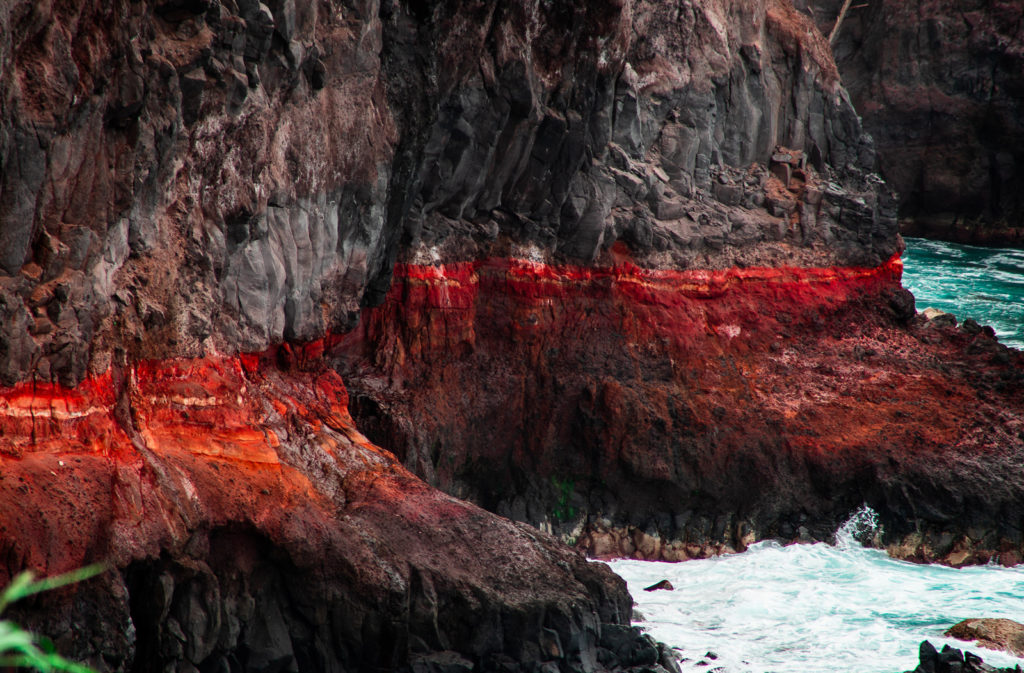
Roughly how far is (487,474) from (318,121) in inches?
318

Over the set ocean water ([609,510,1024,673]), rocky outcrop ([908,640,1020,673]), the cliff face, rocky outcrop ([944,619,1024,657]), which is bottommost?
ocean water ([609,510,1024,673])

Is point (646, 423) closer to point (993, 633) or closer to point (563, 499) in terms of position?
point (563, 499)

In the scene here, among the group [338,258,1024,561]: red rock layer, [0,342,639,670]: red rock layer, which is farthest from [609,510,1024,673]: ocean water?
[0,342,639,670]: red rock layer

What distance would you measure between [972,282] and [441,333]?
83.7ft

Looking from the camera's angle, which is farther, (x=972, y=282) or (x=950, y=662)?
(x=972, y=282)

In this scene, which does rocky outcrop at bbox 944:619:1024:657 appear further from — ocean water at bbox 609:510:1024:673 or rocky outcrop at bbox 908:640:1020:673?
rocky outcrop at bbox 908:640:1020:673

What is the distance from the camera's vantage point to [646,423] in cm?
2080

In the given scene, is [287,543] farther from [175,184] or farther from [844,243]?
[844,243]

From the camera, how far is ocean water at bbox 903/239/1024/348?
113 ft

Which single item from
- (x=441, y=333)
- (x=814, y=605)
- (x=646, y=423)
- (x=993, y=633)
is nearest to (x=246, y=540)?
(x=441, y=333)

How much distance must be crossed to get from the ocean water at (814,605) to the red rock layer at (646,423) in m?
0.72

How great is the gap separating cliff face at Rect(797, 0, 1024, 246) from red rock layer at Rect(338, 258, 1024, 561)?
2321 centimetres

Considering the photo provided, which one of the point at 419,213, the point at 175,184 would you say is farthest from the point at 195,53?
the point at 419,213

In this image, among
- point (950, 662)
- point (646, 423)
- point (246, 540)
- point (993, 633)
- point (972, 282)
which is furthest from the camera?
point (972, 282)
